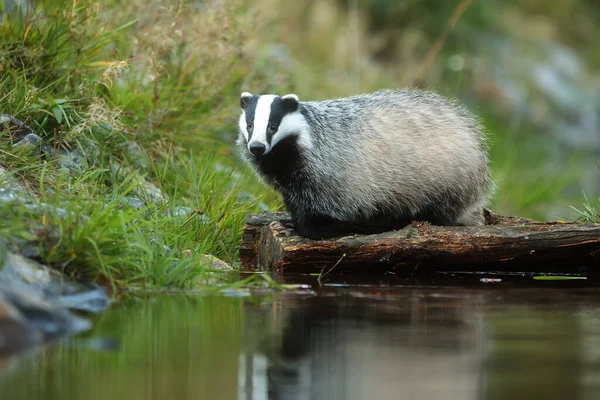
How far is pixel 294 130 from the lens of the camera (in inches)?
217

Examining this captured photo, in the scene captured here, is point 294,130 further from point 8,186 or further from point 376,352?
point 376,352

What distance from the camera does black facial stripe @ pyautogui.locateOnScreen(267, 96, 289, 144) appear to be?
17.6ft

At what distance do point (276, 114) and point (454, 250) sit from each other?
4.03ft

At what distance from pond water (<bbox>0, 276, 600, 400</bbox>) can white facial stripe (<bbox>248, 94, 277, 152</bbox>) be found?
3.42 ft

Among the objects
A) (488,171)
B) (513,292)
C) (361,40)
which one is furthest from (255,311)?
(361,40)

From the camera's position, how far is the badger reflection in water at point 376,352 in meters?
2.86

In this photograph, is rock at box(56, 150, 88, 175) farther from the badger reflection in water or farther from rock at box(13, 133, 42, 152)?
the badger reflection in water

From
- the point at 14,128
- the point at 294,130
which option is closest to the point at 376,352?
the point at 294,130

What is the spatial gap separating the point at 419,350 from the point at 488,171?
9.66 feet

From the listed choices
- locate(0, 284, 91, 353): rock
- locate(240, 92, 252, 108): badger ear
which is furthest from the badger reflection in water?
locate(240, 92, 252, 108): badger ear

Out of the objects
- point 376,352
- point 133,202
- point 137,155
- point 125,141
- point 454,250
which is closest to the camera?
point 376,352

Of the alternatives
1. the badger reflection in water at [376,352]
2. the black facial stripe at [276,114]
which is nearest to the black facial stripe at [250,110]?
the black facial stripe at [276,114]

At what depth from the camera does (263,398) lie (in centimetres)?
278

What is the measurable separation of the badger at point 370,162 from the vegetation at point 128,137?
0.57m
